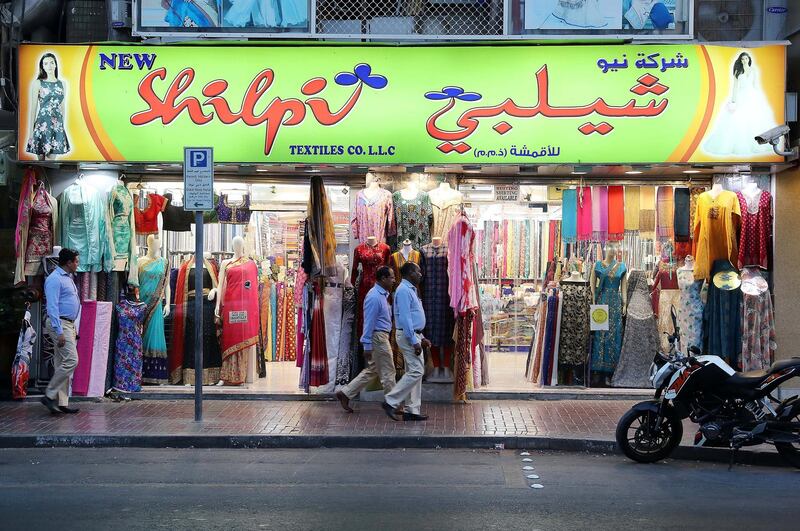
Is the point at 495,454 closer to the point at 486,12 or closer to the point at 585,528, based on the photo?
the point at 585,528

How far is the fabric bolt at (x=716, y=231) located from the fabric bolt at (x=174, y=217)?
7.14 metres

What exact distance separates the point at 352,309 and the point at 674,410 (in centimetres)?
510

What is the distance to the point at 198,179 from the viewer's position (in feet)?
40.1

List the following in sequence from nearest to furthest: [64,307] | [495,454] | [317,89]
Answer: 1. [495,454]
2. [64,307]
3. [317,89]

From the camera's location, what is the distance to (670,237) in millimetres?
14555

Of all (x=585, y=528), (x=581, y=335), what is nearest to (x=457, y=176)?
(x=581, y=335)

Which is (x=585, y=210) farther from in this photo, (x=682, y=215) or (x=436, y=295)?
(x=436, y=295)

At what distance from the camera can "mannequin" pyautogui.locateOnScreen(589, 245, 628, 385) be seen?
47.8 ft

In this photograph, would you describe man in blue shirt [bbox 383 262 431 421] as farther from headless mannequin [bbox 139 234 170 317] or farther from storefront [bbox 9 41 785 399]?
headless mannequin [bbox 139 234 170 317]

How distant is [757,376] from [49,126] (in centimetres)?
950

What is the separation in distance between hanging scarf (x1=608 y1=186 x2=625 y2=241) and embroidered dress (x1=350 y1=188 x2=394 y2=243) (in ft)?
10.2

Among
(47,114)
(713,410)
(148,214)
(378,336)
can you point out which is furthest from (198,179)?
(713,410)

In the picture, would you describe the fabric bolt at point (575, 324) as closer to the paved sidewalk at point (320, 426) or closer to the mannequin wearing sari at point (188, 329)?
the paved sidewalk at point (320, 426)

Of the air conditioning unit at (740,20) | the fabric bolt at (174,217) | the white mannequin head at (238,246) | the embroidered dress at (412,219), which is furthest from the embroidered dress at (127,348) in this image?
the air conditioning unit at (740,20)
